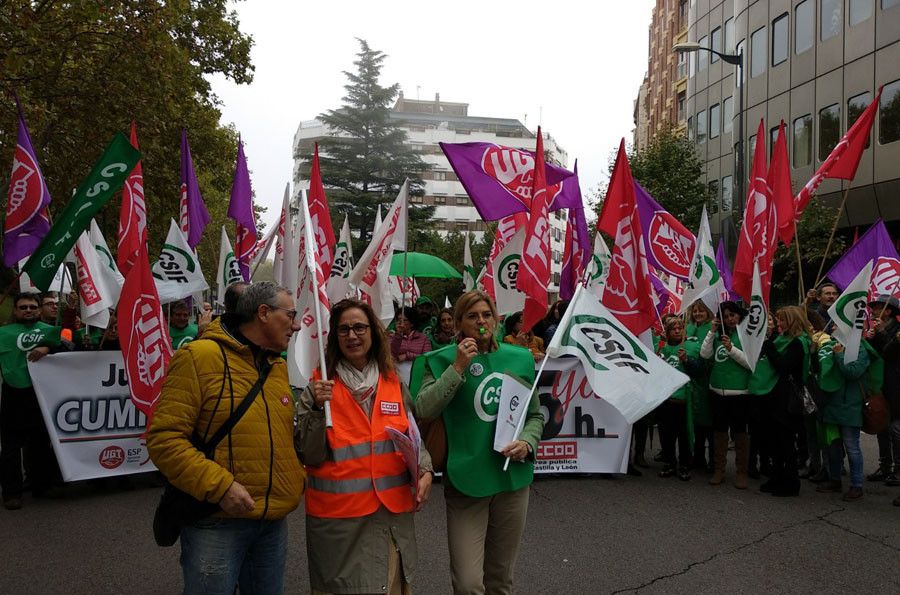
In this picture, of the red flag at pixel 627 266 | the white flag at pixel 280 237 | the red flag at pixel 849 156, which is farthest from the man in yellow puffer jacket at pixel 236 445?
the red flag at pixel 849 156

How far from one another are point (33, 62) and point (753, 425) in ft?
38.6

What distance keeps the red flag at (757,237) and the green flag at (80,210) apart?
563cm

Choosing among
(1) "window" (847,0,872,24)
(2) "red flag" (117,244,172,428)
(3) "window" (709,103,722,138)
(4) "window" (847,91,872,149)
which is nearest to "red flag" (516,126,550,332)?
(2) "red flag" (117,244,172,428)

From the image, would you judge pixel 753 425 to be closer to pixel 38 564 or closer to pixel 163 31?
pixel 38 564

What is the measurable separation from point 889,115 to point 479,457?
2184cm

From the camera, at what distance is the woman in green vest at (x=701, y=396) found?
7.57 m

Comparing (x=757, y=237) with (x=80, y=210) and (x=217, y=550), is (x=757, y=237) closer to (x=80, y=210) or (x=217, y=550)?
(x=80, y=210)

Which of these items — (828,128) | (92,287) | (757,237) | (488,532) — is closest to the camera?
(488,532)

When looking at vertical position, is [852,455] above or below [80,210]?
below

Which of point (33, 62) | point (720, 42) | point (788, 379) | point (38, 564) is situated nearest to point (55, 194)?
point (33, 62)

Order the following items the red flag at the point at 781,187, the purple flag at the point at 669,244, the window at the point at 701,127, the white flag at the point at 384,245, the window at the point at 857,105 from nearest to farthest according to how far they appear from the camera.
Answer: the white flag at the point at 384,245 < the red flag at the point at 781,187 < the purple flag at the point at 669,244 < the window at the point at 857,105 < the window at the point at 701,127

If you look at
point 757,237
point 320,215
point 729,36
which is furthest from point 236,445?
point 729,36

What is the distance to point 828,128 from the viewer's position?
75.6 feet

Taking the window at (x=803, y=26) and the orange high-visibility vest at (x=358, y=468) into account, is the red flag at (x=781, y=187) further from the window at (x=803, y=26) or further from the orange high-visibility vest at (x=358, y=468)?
the window at (x=803, y=26)
